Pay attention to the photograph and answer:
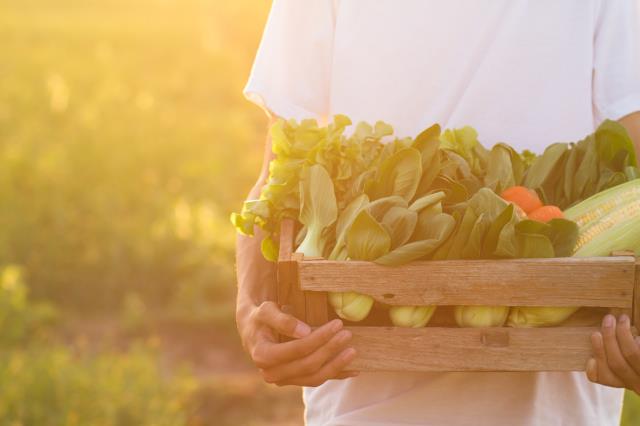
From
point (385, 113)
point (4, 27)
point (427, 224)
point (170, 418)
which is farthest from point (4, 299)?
point (4, 27)

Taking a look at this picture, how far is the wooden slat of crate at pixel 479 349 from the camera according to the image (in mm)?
1687

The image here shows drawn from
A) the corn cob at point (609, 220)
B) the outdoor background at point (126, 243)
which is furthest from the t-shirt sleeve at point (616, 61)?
the outdoor background at point (126, 243)

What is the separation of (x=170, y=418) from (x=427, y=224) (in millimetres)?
3145

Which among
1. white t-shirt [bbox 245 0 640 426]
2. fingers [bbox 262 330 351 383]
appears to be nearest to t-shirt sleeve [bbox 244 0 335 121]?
white t-shirt [bbox 245 0 640 426]

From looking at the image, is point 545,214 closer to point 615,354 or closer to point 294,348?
point 615,354

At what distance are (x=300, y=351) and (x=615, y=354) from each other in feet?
1.68

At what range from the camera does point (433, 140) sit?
1.82m

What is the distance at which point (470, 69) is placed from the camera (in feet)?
6.83

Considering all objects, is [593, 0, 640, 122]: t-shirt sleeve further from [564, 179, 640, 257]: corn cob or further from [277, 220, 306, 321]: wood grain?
[277, 220, 306, 321]: wood grain

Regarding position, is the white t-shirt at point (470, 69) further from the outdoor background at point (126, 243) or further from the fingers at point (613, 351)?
the outdoor background at point (126, 243)

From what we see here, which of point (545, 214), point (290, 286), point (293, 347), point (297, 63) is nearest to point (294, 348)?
point (293, 347)

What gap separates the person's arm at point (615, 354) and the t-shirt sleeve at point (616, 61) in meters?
0.57

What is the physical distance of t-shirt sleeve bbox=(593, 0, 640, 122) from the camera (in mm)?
2062

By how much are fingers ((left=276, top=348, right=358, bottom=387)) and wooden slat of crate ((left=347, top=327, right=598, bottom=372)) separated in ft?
0.21
